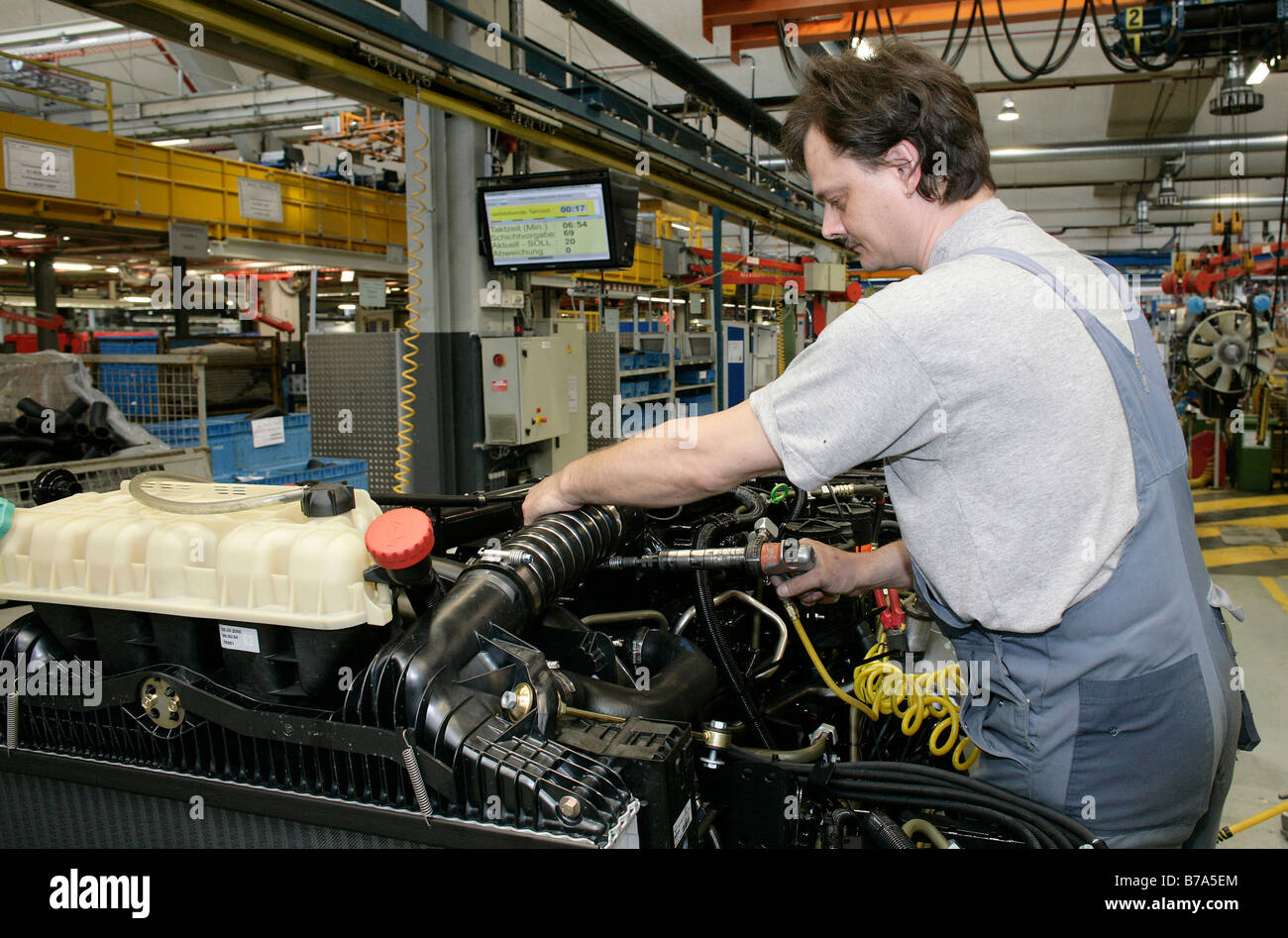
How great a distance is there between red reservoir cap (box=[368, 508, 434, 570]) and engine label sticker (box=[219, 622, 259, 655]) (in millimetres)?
221

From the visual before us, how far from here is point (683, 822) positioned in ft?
3.28

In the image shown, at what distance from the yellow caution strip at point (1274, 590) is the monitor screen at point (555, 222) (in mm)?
4397

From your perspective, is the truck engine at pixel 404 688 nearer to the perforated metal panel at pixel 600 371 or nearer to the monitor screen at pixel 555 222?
the monitor screen at pixel 555 222

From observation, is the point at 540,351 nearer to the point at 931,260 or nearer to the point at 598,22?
the point at 598,22

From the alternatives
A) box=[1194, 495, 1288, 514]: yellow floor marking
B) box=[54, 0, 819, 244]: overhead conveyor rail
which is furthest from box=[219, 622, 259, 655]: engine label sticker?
box=[1194, 495, 1288, 514]: yellow floor marking

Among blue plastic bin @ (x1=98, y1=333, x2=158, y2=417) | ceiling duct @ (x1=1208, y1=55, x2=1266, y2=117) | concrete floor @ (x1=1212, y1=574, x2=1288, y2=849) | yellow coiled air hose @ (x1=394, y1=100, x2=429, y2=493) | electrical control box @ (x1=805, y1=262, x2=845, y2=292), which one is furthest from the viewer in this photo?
electrical control box @ (x1=805, y1=262, x2=845, y2=292)

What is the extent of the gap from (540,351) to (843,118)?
112 inches

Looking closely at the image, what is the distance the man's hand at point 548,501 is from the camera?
1325 mm

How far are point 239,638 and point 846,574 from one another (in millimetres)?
1023

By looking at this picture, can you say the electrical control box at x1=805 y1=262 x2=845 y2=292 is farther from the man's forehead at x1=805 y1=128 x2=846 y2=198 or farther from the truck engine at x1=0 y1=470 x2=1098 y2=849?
the man's forehead at x1=805 y1=128 x2=846 y2=198

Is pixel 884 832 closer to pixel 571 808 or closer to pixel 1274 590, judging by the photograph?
pixel 571 808

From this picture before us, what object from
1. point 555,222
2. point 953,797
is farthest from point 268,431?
point 953,797

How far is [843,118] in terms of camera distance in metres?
1.20

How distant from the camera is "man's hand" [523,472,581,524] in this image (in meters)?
1.33
